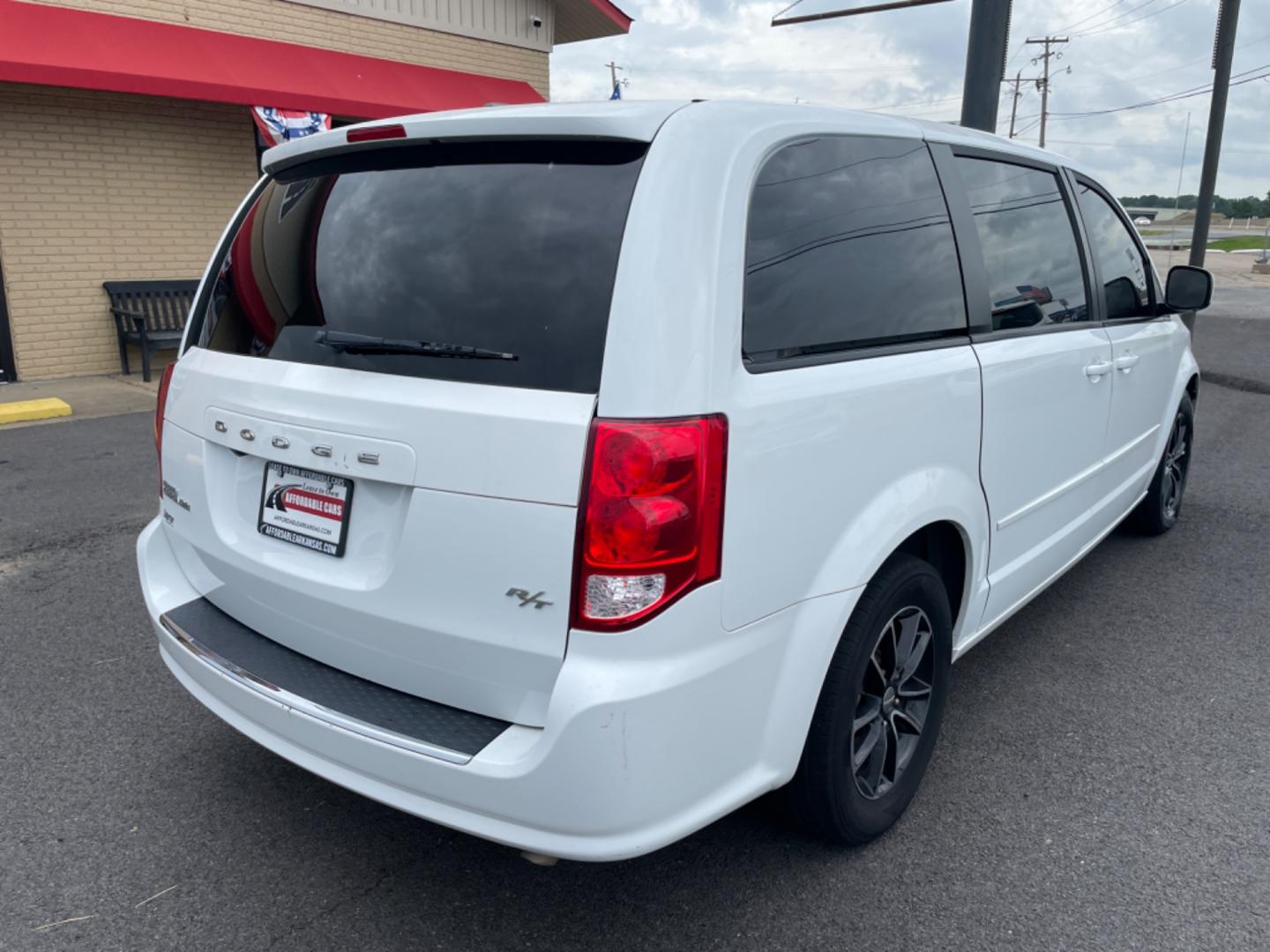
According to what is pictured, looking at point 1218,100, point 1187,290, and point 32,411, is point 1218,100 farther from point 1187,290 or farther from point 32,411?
point 32,411

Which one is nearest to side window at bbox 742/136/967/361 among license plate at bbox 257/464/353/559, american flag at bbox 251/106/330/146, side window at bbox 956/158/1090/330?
side window at bbox 956/158/1090/330

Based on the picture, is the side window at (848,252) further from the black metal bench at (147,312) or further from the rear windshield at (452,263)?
the black metal bench at (147,312)

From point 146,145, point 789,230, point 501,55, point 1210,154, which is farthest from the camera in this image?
point 1210,154

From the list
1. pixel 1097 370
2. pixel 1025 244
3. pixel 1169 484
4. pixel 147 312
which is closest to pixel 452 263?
pixel 1025 244

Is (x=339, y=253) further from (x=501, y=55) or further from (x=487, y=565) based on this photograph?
(x=501, y=55)

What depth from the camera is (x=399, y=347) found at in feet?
7.29

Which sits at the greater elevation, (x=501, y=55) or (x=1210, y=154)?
(x=501, y=55)

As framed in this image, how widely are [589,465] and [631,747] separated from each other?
55 centimetres

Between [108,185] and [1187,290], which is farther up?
[108,185]

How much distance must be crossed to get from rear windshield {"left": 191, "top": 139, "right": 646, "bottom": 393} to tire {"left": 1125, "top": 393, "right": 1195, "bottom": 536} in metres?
4.01

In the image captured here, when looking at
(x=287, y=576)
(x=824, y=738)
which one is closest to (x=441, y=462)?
(x=287, y=576)

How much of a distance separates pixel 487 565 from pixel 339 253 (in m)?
0.94

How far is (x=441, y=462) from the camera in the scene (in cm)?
204

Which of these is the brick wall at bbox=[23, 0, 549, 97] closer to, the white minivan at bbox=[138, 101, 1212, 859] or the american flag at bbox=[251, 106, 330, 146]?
the american flag at bbox=[251, 106, 330, 146]
